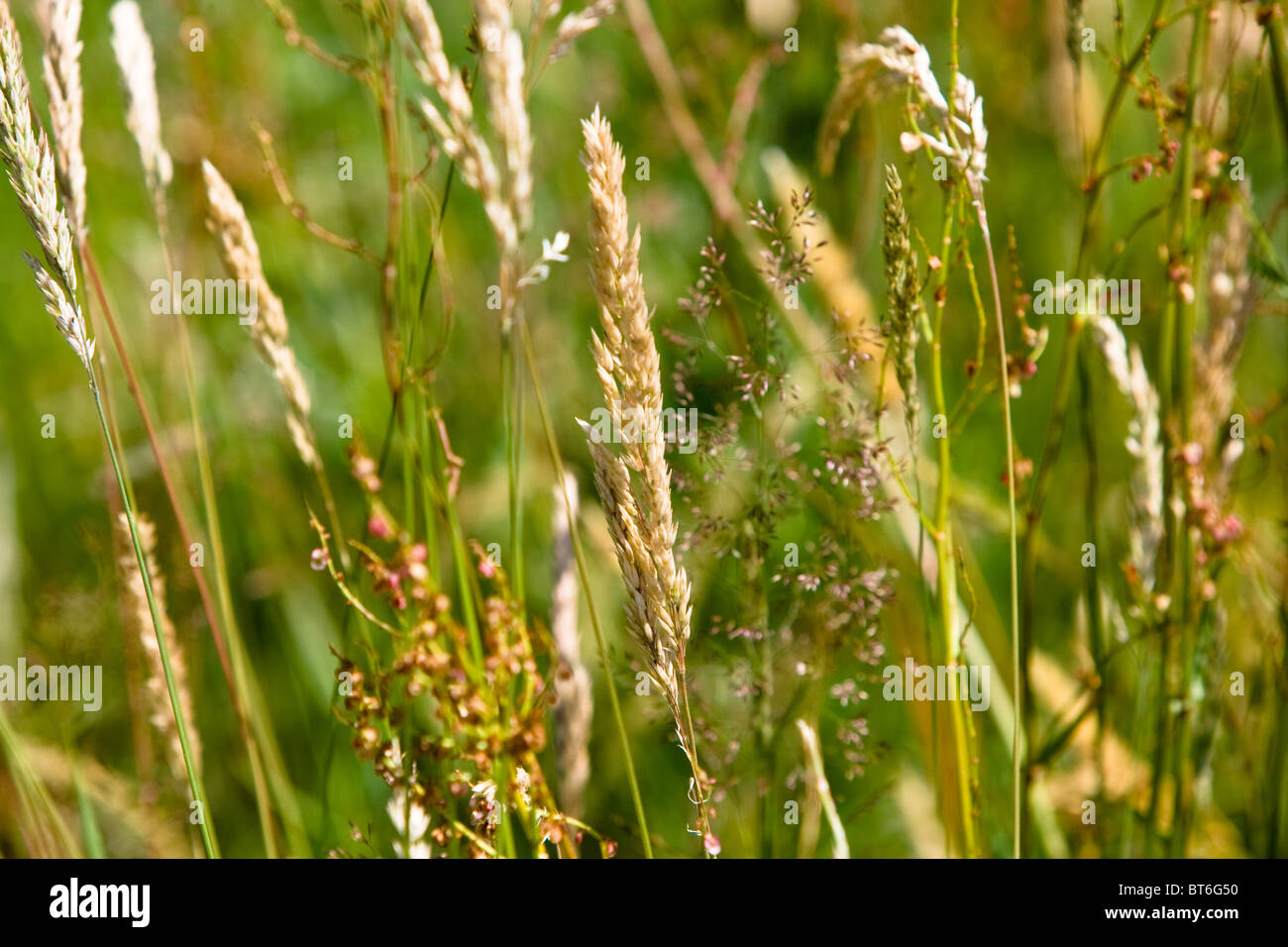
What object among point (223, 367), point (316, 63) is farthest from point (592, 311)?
point (316, 63)

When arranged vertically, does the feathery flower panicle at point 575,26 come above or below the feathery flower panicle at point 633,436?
above

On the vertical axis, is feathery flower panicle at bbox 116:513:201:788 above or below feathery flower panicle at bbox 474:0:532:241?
below

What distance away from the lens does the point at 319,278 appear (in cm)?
208

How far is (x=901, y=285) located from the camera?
0.87m

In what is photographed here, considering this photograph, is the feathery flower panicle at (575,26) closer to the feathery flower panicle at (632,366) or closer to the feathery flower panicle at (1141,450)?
the feathery flower panicle at (632,366)

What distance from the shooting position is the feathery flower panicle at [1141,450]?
1.07 m

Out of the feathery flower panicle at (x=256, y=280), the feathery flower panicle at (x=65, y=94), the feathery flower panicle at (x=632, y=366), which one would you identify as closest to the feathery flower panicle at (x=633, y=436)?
the feathery flower panicle at (x=632, y=366)

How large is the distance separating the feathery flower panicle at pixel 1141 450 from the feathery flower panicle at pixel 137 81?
1.04m

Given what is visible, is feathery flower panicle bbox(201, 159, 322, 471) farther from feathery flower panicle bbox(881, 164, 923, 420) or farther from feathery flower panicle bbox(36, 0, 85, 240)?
feathery flower panicle bbox(881, 164, 923, 420)

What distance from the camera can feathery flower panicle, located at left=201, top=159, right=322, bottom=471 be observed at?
3.30 feet

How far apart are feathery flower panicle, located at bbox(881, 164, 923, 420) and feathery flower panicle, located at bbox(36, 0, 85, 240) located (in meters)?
0.75

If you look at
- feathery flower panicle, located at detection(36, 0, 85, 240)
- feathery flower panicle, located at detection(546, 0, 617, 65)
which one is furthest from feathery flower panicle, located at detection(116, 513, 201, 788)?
feathery flower panicle, located at detection(546, 0, 617, 65)

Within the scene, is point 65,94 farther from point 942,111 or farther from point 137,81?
point 942,111
